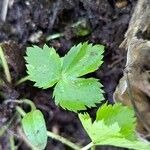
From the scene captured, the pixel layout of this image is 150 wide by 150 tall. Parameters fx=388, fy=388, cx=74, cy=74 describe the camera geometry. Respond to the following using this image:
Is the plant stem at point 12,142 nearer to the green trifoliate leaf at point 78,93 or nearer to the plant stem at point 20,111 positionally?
the plant stem at point 20,111

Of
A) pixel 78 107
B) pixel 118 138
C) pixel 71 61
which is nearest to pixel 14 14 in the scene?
pixel 71 61

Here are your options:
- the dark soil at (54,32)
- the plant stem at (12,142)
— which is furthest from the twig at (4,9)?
the plant stem at (12,142)

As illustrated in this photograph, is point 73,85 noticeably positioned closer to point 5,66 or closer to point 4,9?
point 5,66

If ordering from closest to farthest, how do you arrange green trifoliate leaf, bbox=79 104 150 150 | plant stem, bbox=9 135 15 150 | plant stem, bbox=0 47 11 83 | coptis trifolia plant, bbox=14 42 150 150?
green trifoliate leaf, bbox=79 104 150 150, coptis trifolia plant, bbox=14 42 150 150, plant stem, bbox=0 47 11 83, plant stem, bbox=9 135 15 150

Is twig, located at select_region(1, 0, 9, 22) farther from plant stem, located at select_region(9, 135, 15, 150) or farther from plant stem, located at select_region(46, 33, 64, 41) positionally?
plant stem, located at select_region(9, 135, 15, 150)

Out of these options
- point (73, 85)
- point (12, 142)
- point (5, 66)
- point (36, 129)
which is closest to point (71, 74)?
point (73, 85)

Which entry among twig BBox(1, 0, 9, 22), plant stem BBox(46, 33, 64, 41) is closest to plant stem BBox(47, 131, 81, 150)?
plant stem BBox(46, 33, 64, 41)

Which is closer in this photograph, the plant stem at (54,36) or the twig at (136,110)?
the twig at (136,110)
